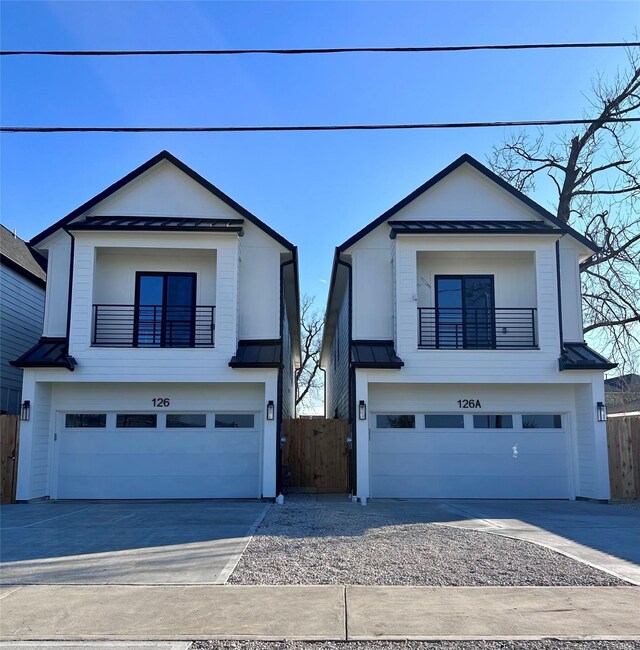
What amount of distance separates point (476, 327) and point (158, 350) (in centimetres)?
823

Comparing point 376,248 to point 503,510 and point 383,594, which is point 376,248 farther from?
point 383,594

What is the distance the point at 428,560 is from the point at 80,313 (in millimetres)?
10860

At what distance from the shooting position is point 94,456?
52.6 ft

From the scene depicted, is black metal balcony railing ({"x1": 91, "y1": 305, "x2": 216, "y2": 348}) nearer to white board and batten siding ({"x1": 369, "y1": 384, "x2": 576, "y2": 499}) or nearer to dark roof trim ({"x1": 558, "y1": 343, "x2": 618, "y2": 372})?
white board and batten siding ({"x1": 369, "y1": 384, "x2": 576, "y2": 499})

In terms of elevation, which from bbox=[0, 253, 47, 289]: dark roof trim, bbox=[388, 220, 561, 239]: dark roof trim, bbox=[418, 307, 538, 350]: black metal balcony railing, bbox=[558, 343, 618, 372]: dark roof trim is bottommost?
bbox=[558, 343, 618, 372]: dark roof trim

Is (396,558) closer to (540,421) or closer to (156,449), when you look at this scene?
(156,449)

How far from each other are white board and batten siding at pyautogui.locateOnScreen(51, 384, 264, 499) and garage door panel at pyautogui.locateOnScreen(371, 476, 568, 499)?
3.25 metres

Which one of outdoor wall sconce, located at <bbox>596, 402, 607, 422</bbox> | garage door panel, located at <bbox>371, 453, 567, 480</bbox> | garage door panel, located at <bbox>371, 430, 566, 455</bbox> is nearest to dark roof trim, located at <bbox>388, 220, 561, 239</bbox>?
outdoor wall sconce, located at <bbox>596, 402, 607, 422</bbox>

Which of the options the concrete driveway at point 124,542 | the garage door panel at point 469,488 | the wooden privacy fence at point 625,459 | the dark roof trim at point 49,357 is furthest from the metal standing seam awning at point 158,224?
the wooden privacy fence at point 625,459

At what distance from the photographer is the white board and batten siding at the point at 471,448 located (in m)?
16.1

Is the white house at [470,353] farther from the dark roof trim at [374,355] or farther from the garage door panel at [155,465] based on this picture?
the garage door panel at [155,465]

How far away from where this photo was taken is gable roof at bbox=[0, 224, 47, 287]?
61.8ft

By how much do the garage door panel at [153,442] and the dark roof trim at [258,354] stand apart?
2051 millimetres

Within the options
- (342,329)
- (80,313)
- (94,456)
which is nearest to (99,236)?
(80,313)
